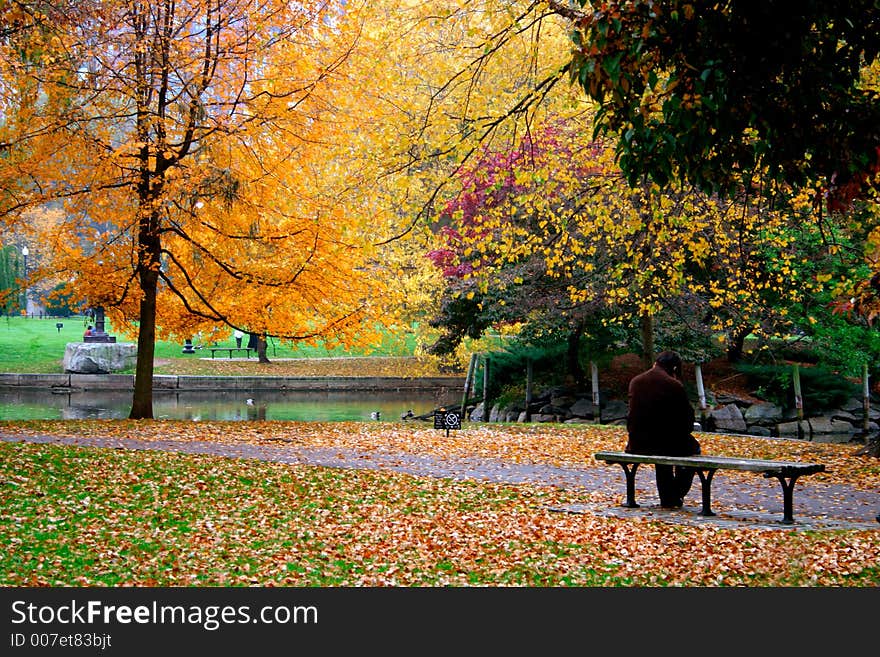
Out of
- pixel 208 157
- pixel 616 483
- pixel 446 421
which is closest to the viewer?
pixel 616 483

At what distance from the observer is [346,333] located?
16688 mm

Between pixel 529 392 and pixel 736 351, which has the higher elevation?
pixel 736 351

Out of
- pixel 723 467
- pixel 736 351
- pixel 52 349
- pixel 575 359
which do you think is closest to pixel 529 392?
pixel 575 359

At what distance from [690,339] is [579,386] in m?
4.32

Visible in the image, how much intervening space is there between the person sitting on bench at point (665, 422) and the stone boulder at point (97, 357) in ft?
98.7

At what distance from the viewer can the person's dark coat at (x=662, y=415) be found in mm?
8586

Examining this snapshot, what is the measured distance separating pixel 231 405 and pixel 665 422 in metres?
22.4

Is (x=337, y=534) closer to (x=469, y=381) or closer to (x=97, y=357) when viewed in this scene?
(x=469, y=381)

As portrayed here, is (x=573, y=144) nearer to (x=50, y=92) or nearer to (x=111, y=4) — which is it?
(x=111, y=4)

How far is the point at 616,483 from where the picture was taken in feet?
35.4

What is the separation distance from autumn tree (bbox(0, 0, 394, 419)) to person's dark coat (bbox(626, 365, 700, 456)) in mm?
5633

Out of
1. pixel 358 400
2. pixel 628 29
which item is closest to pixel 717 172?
pixel 628 29

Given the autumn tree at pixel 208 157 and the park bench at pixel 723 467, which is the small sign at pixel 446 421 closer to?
the autumn tree at pixel 208 157

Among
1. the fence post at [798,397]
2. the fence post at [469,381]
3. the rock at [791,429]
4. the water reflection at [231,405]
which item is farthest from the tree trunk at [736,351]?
the water reflection at [231,405]
